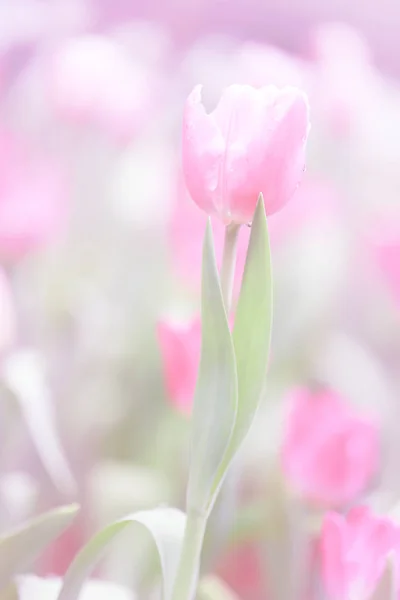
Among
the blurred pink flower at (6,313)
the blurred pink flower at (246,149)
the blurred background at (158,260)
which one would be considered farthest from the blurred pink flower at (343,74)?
the blurred pink flower at (6,313)

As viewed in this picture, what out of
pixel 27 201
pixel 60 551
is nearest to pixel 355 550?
pixel 60 551

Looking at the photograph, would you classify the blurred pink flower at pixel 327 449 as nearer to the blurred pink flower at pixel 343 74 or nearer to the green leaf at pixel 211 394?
the green leaf at pixel 211 394

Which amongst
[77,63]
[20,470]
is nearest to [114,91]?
[77,63]

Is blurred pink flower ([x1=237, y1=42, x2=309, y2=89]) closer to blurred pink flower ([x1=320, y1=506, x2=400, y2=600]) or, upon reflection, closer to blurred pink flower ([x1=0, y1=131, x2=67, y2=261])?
blurred pink flower ([x1=0, y1=131, x2=67, y2=261])

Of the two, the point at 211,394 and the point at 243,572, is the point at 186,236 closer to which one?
the point at 211,394

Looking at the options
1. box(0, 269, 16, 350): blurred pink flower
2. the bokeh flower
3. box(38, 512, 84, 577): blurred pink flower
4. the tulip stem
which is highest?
the tulip stem

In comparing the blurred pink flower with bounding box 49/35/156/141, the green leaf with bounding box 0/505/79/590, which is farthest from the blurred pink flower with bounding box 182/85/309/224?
the green leaf with bounding box 0/505/79/590

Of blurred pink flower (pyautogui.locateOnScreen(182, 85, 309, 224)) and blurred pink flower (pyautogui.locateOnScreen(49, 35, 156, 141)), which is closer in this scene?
blurred pink flower (pyautogui.locateOnScreen(182, 85, 309, 224))

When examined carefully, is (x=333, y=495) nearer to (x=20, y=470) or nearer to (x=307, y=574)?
(x=307, y=574)

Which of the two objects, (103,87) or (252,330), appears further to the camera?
(103,87)
